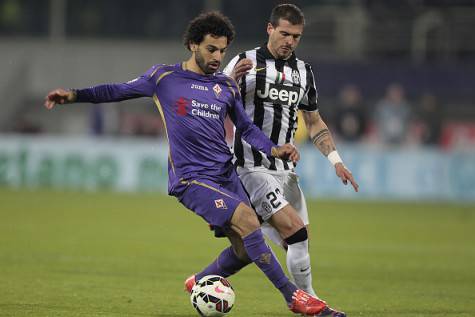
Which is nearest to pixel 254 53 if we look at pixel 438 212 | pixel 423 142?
pixel 438 212

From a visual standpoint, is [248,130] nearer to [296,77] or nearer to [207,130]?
[207,130]

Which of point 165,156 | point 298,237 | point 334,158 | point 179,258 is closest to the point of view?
point 298,237

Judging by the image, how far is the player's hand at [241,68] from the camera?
816cm

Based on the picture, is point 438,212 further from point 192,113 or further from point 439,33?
point 192,113

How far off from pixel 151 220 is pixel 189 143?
9.69 m

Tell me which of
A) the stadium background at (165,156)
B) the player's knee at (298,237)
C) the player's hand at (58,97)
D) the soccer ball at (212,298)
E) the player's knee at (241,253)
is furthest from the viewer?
the stadium background at (165,156)

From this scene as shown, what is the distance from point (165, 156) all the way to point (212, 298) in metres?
15.0

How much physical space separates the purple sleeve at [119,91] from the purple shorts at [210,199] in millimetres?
756

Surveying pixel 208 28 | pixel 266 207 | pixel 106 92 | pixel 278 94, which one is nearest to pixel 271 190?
pixel 266 207

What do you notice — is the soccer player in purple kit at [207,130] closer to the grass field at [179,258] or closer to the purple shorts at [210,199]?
the purple shorts at [210,199]

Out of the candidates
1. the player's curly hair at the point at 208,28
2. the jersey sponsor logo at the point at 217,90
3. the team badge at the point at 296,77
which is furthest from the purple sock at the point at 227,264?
the player's curly hair at the point at 208,28

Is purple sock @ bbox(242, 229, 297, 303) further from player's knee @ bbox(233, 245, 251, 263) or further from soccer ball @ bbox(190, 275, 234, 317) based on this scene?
player's knee @ bbox(233, 245, 251, 263)

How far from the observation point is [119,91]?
763cm

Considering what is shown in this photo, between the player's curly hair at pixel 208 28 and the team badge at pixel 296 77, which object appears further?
the team badge at pixel 296 77
